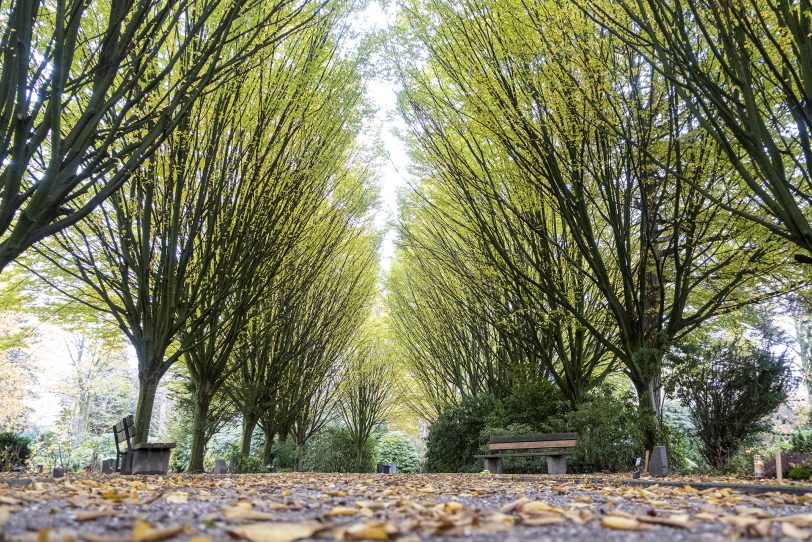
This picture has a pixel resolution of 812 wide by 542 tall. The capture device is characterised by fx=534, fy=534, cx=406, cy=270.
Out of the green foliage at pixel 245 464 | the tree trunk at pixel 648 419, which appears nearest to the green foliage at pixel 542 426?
the tree trunk at pixel 648 419

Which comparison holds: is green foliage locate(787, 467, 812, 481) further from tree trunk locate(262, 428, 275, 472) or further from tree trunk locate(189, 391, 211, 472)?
tree trunk locate(262, 428, 275, 472)

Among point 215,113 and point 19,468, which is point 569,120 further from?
point 19,468

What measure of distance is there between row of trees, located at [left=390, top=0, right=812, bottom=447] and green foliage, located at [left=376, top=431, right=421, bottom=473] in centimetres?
1959

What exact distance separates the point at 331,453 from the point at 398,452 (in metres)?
11.4

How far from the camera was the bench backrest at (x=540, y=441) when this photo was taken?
7.53 meters

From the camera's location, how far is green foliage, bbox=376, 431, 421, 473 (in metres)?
28.2

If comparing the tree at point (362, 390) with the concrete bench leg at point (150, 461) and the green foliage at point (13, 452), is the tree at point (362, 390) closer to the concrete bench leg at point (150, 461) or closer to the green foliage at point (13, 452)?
the green foliage at point (13, 452)

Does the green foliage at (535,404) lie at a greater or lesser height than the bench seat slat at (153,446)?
greater

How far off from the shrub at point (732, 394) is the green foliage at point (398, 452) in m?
19.4

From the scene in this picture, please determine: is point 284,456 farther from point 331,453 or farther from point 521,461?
point 521,461

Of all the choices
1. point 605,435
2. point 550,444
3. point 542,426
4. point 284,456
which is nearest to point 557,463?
point 550,444

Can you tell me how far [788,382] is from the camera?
10.3 metres

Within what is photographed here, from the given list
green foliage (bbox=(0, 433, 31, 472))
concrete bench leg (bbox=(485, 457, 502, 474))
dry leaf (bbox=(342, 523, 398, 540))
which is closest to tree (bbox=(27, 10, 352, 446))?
concrete bench leg (bbox=(485, 457, 502, 474))

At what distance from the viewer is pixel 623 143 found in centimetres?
773
